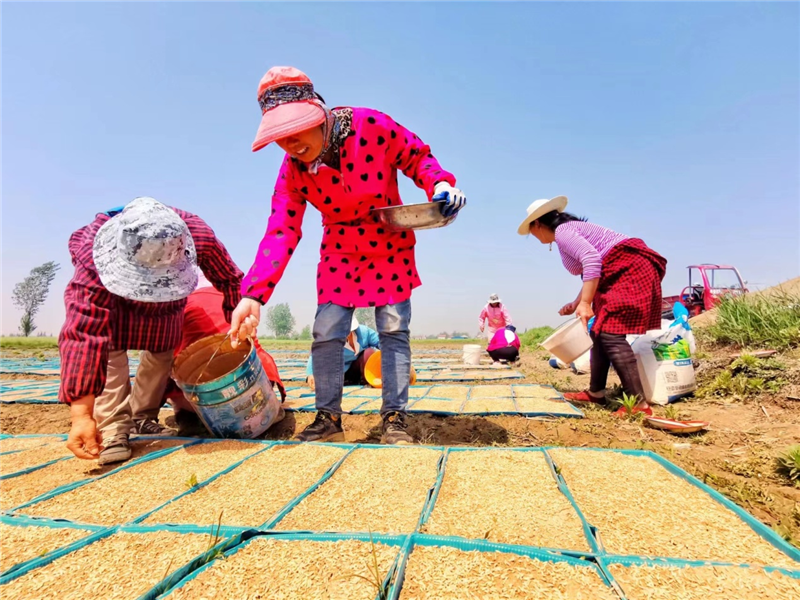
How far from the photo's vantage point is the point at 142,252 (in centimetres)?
173

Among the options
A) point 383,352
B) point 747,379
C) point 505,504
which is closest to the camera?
point 505,504

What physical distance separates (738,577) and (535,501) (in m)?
0.49

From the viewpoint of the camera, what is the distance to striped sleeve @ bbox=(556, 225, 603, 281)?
8.56 feet

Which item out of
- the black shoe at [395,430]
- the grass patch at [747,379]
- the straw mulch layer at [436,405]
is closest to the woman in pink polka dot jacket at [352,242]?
the black shoe at [395,430]

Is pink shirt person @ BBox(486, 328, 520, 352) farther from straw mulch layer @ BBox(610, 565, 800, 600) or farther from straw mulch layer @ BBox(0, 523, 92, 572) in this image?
straw mulch layer @ BBox(0, 523, 92, 572)

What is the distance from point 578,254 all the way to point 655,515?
69.9 inches

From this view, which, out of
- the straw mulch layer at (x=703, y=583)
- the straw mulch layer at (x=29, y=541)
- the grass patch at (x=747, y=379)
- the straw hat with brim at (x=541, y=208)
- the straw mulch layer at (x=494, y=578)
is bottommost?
the straw mulch layer at (x=29, y=541)

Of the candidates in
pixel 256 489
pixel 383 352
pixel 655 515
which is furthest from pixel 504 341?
pixel 256 489

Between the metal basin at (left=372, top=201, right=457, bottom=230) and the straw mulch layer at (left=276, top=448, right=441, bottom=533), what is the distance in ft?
3.21

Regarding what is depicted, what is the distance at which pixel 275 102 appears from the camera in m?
1.77

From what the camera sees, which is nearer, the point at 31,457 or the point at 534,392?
the point at 31,457

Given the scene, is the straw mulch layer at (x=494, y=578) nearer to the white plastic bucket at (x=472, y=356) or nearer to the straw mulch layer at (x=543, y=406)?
the straw mulch layer at (x=543, y=406)

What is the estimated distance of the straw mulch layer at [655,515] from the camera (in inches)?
40.2

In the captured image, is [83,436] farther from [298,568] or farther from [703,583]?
[703,583]
